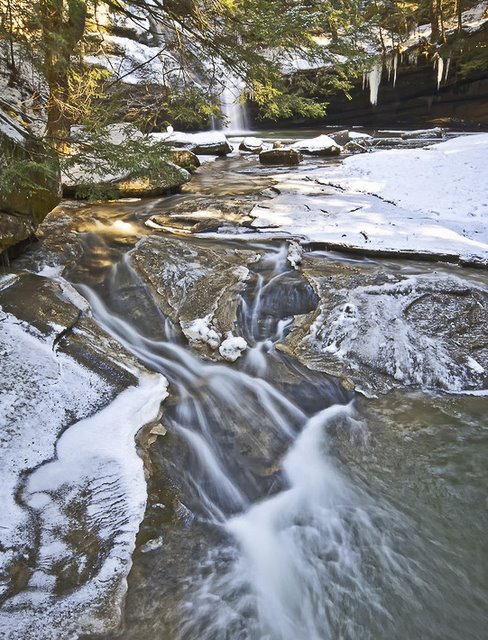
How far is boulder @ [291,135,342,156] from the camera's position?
50.5 feet

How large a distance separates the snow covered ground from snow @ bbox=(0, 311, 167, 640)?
14.6 feet

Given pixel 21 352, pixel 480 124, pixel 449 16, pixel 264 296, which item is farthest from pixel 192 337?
pixel 449 16

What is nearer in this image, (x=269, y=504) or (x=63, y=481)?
(x=63, y=481)

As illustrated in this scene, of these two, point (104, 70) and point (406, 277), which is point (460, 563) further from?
point (104, 70)

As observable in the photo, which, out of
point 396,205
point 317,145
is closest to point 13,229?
point 396,205

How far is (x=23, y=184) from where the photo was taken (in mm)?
4062

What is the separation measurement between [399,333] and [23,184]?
13.6ft

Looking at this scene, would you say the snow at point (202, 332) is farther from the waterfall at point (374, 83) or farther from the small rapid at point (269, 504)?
the waterfall at point (374, 83)

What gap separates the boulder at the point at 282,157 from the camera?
46.2ft

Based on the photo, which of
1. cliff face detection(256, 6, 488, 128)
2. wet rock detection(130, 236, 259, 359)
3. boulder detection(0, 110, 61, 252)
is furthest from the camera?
cliff face detection(256, 6, 488, 128)

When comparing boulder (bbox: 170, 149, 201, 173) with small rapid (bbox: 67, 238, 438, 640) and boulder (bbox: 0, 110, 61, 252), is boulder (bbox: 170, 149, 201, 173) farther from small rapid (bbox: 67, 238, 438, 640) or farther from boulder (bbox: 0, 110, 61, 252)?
small rapid (bbox: 67, 238, 438, 640)

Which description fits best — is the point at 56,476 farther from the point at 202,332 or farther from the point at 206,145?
the point at 206,145

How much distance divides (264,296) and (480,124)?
20.5 meters

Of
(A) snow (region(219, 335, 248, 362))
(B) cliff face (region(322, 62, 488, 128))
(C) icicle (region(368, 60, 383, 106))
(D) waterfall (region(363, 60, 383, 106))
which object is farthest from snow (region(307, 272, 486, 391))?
(C) icicle (region(368, 60, 383, 106))
